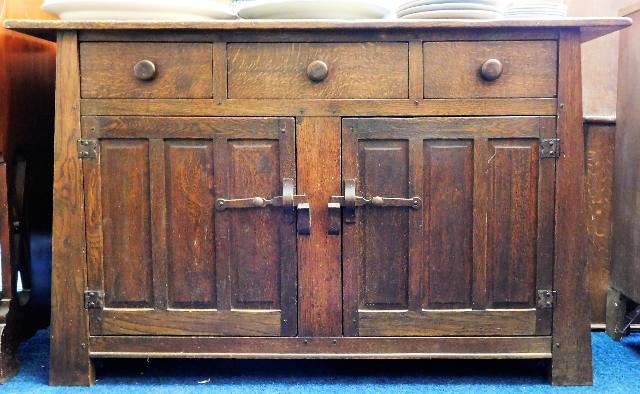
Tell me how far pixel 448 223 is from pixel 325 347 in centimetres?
40

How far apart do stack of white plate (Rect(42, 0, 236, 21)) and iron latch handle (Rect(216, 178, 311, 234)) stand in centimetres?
44

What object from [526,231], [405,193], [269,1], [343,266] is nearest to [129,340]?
[343,266]

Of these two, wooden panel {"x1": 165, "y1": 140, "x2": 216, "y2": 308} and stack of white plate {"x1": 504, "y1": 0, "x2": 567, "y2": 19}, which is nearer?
wooden panel {"x1": 165, "y1": 140, "x2": 216, "y2": 308}

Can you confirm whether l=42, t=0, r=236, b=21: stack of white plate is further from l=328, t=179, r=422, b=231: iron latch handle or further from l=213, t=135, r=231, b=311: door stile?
l=328, t=179, r=422, b=231: iron latch handle

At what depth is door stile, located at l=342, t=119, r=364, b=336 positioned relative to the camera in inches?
54.9

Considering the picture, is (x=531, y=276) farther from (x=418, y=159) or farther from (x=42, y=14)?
(x=42, y=14)

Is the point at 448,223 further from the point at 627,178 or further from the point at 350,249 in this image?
the point at 627,178

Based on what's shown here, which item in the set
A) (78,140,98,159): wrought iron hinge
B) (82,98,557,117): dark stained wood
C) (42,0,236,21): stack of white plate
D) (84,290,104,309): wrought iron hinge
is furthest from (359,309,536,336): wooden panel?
(42,0,236,21): stack of white plate

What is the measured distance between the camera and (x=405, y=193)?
1.40 meters

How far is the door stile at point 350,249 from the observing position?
1.39 metres

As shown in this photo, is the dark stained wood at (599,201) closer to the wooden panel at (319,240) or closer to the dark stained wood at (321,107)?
the dark stained wood at (321,107)

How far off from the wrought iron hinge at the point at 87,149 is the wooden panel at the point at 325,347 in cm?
42

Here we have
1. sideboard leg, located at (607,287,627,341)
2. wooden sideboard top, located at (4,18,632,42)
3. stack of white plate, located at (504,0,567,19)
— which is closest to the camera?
wooden sideboard top, located at (4,18,632,42)

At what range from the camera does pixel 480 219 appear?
1.40m
